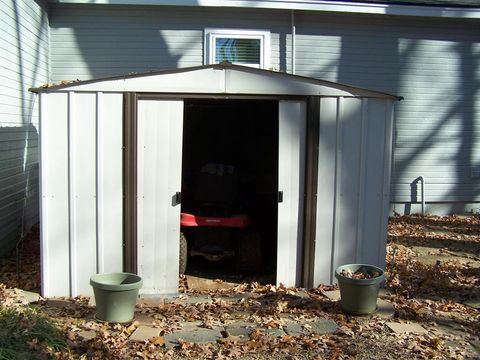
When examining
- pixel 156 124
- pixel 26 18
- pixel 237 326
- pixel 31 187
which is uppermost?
pixel 26 18

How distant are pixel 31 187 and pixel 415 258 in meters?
6.19

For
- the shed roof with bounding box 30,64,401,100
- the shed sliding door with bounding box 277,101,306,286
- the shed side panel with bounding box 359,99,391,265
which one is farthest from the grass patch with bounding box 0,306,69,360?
the shed side panel with bounding box 359,99,391,265

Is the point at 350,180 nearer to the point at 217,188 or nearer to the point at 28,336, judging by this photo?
the point at 217,188

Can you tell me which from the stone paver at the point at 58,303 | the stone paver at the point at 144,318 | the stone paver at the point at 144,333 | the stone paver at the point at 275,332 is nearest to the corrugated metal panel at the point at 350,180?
the stone paver at the point at 275,332

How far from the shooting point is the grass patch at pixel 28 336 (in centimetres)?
394

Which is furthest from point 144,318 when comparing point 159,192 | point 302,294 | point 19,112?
point 19,112

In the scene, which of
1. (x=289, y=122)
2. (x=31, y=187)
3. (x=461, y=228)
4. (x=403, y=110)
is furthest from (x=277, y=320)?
(x=403, y=110)

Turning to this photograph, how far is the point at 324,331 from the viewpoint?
16.4ft

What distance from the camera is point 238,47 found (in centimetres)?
1023

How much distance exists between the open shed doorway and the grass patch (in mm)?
2668

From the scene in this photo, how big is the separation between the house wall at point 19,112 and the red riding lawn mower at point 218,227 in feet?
8.71

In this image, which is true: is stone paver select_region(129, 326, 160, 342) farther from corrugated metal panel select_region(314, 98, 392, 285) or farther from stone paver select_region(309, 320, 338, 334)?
corrugated metal panel select_region(314, 98, 392, 285)

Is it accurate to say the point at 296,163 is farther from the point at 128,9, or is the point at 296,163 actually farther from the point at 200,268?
the point at 128,9

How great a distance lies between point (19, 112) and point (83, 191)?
9.74ft
